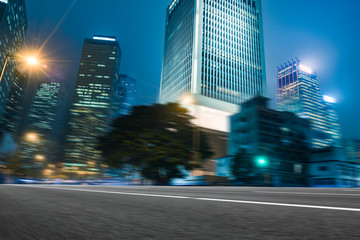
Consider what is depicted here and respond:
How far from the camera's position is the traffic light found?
45.2 meters

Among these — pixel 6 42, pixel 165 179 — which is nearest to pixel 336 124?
pixel 165 179

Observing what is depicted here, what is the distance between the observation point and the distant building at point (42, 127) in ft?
288

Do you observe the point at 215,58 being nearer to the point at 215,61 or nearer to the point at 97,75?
the point at 215,61

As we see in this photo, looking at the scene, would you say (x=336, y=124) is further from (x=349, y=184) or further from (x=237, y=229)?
(x=237, y=229)

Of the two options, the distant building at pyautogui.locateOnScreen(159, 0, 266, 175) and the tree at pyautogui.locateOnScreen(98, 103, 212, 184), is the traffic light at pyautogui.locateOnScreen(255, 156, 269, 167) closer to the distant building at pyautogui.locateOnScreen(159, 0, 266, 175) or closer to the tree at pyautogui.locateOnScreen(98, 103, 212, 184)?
the tree at pyautogui.locateOnScreen(98, 103, 212, 184)

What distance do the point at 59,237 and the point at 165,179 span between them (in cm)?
2744

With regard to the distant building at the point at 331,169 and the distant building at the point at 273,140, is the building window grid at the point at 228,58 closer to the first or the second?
the distant building at the point at 273,140

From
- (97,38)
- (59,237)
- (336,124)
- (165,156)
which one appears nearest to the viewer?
(59,237)

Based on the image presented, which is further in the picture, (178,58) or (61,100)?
(61,100)

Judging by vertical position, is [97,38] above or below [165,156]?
above

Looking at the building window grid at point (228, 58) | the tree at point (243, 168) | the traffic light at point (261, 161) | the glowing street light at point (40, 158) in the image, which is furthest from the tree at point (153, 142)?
the glowing street light at point (40, 158)

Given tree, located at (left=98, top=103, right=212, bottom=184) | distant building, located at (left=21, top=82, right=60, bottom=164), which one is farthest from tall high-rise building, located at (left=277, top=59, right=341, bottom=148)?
tree, located at (left=98, top=103, right=212, bottom=184)

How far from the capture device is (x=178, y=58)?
314ft

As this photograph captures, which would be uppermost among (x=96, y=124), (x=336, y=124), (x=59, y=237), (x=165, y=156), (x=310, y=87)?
(x=310, y=87)
